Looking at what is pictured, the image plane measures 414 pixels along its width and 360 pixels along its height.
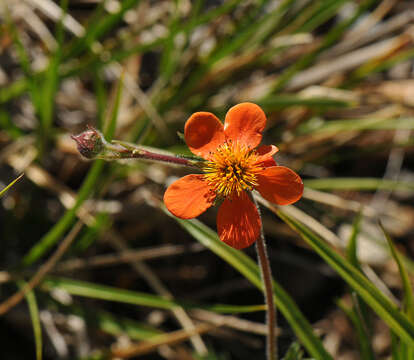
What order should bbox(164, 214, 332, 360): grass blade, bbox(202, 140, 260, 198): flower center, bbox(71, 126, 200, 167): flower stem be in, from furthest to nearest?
bbox(164, 214, 332, 360): grass blade → bbox(202, 140, 260, 198): flower center → bbox(71, 126, 200, 167): flower stem

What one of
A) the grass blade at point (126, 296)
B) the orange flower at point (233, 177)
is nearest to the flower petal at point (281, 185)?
the orange flower at point (233, 177)

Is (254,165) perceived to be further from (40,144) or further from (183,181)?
(40,144)

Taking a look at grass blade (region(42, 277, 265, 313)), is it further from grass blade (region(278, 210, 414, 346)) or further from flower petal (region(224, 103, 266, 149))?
flower petal (region(224, 103, 266, 149))

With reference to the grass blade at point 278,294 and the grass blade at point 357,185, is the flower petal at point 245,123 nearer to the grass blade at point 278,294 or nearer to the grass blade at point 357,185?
the grass blade at point 278,294

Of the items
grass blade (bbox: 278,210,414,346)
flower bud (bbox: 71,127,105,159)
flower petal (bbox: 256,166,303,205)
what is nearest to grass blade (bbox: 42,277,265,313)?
grass blade (bbox: 278,210,414,346)

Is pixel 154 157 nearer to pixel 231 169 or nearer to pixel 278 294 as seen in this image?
pixel 231 169

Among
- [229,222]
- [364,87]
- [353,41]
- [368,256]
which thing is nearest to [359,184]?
[368,256]
